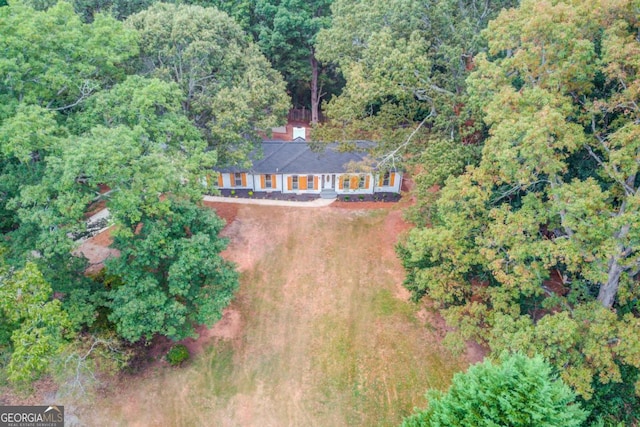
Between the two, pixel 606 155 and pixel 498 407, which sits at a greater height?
pixel 606 155

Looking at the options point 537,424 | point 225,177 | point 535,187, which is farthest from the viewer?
point 225,177

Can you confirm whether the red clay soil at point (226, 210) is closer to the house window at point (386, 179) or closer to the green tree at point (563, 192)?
the house window at point (386, 179)

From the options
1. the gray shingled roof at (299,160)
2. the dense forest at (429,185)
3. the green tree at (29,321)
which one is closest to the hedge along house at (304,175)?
the gray shingled roof at (299,160)

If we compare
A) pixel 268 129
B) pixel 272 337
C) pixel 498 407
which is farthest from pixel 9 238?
pixel 498 407

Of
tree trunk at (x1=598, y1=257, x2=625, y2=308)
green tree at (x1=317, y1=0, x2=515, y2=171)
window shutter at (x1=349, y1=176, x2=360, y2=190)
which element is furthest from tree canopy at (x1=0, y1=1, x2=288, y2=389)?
tree trunk at (x1=598, y1=257, x2=625, y2=308)

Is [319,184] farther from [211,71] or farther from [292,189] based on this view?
[211,71]

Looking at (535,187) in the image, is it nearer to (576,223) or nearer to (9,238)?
(576,223)

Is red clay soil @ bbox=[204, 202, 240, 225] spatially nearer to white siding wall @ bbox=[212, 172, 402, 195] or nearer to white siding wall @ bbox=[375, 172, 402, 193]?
white siding wall @ bbox=[212, 172, 402, 195]
